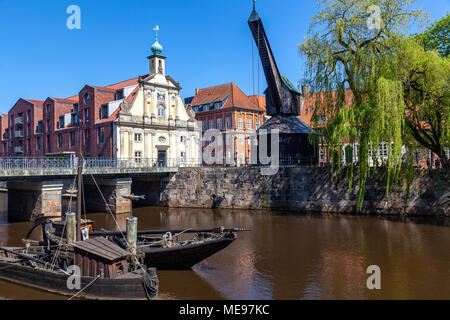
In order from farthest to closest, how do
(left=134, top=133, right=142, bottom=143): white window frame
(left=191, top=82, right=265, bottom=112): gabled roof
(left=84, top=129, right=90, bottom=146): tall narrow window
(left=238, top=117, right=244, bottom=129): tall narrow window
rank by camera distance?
(left=191, top=82, right=265, bottom=112): gabled roof, (left=238, top=117, right=244, bottom=129): tall narrow window, (left=84, top=129, right=90, bottom=146): tall narrow window, (left=134, top=133, right=142, bottom=143): white window frame

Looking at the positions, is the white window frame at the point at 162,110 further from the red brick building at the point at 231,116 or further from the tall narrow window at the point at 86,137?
the red brick building at the point at 231,116

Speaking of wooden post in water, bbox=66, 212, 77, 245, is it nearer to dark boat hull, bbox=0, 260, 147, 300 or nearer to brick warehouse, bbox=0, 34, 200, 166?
dark boat hull, bbox=0, 260, 147, 300

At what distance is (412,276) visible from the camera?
47.0 feet

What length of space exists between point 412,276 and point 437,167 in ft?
54.5

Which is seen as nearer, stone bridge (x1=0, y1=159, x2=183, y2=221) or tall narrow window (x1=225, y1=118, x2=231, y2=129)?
stone bridge (x1=0, y1=159, x2=183, y2=221)

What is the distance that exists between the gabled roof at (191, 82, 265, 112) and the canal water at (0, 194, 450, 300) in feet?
Result: 109

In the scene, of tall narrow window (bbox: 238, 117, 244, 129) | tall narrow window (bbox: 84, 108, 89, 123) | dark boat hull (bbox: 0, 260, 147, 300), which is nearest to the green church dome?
Result: tall narrow window (bbox: 84, 108, 89, 123)

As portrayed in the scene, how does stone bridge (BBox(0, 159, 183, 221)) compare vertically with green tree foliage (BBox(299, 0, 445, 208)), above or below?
below

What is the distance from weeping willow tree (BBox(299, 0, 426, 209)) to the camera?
2373cm

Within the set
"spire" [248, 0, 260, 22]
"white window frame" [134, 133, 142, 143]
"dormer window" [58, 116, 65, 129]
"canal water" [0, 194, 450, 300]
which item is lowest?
"canal water" [0, 194, 450, 300]

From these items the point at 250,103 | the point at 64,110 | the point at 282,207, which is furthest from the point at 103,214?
the point at 250,103

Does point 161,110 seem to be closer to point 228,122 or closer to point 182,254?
point 228,122

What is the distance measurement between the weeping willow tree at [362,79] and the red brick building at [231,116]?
95.6 feet

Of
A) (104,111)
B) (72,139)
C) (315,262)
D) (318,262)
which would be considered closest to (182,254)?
(315,262)
